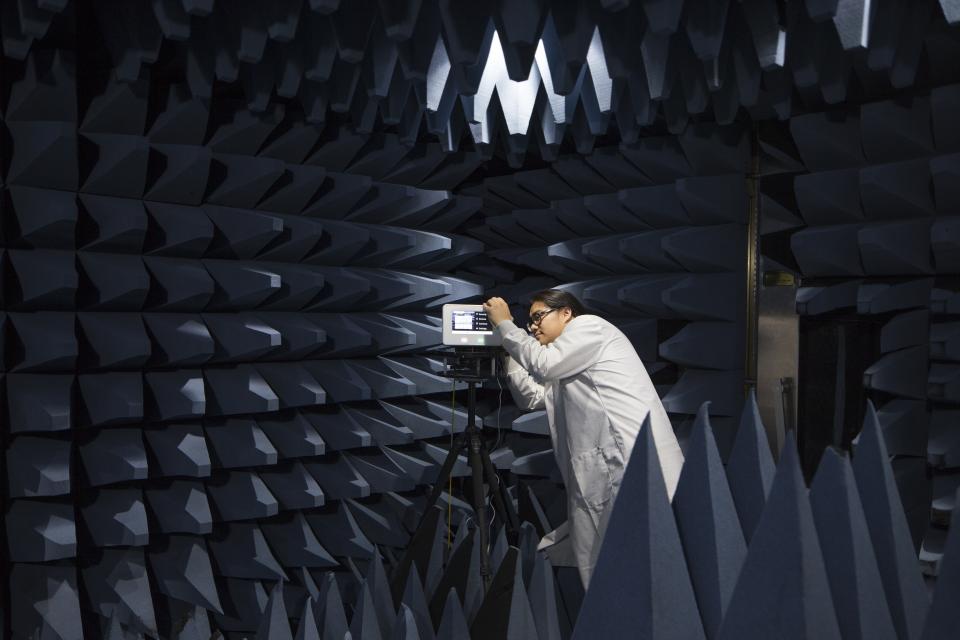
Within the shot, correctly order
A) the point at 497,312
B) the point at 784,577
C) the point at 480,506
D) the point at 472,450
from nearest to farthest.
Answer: the point at 784,577 → the point at 497,312 → the point at 480,506 → the point at 472,450

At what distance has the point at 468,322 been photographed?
2.32 m

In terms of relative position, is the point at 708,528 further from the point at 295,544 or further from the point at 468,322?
the point at 295,544

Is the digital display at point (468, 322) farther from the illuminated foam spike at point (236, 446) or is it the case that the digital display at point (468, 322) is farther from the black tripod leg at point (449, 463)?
the illuminated foam spike at point (236, 446)

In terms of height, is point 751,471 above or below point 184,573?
above

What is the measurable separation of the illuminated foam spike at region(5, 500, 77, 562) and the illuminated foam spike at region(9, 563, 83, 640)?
0.25 feet

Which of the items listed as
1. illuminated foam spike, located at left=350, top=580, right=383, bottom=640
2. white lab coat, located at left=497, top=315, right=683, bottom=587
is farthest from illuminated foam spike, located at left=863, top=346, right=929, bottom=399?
illuminated foam spike, located at left=350, top=580, right=383, bottom=640

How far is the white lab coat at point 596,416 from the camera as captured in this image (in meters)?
1.84

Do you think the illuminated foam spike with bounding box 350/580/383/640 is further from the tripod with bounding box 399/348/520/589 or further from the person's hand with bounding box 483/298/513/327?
the person's hand with bounding box 483/298/513/327

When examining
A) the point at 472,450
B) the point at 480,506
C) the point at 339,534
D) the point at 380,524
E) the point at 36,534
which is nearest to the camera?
the point at 36,534

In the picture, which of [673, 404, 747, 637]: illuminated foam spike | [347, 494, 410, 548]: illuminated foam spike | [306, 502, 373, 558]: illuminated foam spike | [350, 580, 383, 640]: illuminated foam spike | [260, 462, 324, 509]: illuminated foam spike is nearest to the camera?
[673, 404, 747, 637]: illuminated foam spike

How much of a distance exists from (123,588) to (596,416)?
1.47 m

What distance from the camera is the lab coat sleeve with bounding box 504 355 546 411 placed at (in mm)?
2182

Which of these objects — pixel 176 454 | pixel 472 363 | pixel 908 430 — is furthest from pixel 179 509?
pixel 908 430

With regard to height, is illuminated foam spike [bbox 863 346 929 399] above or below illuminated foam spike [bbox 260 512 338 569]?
above
